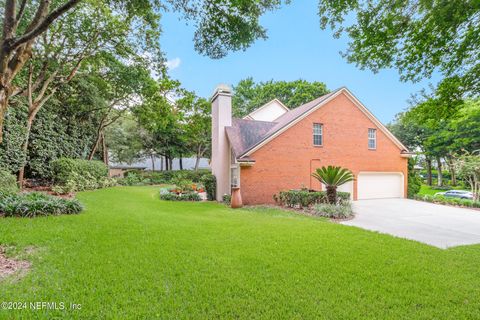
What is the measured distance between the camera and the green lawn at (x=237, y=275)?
10.5 feet

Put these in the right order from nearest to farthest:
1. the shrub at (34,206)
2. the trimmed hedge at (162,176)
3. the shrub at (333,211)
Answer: the shrub at (34,206)
the shrub at (333,211)
the trimmed hedge at (162,176)

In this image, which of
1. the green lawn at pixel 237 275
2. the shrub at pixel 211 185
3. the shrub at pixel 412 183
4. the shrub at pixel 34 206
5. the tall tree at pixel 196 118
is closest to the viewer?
the green lawn at pixel 237 275

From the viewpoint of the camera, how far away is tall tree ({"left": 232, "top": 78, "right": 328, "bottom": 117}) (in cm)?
3441

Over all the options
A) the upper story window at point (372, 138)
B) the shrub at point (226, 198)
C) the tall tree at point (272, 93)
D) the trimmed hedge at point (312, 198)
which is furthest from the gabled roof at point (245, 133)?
the tall tree at point (272, 93)

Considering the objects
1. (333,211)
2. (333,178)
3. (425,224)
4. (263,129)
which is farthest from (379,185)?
(263,129)

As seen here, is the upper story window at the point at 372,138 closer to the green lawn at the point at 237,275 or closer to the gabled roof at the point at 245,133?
the gabled roof at the point at 245,133

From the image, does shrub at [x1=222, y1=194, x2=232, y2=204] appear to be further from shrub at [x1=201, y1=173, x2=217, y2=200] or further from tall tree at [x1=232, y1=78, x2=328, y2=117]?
tall tree at [x1=232, y1=78, x2=328, y2=117]

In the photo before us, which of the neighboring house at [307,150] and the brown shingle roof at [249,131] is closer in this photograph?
the neighboring house at [307,150]

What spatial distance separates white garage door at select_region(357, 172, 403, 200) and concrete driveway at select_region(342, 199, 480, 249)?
4193 millimetres

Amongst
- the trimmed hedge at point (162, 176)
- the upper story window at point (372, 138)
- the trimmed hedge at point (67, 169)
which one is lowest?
the trimmed hedge at point (162, 176)

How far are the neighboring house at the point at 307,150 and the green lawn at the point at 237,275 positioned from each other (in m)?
7.32

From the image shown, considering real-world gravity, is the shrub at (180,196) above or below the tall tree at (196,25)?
below

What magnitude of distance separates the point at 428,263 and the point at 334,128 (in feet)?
39.4

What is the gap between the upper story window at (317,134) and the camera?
1559 centimetres
